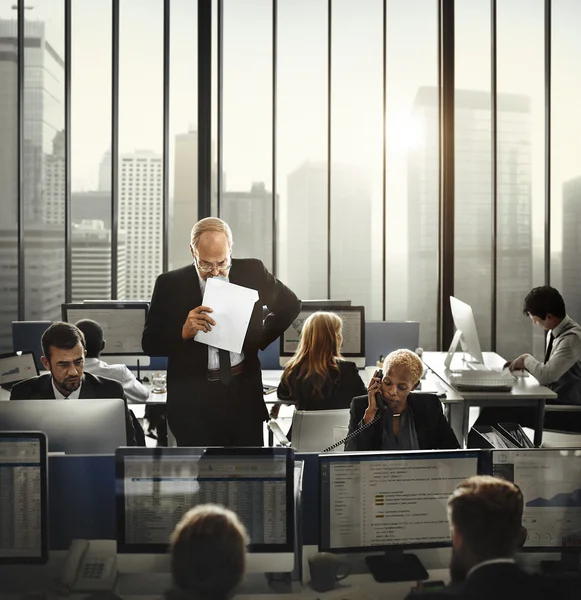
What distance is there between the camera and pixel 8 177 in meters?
6.11

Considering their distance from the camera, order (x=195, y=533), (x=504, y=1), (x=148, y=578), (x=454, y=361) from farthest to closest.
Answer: (x=504, y=1), (x=454, y=361), (x=148, y=578), (x=195, y=533)

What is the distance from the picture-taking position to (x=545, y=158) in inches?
239

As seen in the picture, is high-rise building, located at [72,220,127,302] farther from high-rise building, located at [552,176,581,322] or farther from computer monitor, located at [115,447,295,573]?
computer monitor, located at [115,447,295,573]

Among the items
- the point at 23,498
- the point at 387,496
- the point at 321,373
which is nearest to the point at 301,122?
the point at 321,373

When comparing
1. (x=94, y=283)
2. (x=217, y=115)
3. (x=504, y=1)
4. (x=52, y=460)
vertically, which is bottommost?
(x=52, y=460)

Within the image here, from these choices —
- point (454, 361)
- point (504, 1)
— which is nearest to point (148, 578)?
point (454, 361)

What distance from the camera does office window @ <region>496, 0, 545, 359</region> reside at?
6062 millimetres

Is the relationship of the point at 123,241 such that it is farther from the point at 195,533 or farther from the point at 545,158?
the point at 195,533

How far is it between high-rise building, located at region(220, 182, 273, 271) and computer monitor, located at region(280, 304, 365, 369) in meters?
1.95

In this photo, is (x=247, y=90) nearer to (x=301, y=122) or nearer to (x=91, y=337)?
(x=301, y=122)

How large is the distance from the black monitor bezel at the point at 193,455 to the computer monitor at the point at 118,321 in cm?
281

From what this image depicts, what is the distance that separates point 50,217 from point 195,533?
5036 millimetres

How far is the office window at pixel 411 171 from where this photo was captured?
6270 millimetres

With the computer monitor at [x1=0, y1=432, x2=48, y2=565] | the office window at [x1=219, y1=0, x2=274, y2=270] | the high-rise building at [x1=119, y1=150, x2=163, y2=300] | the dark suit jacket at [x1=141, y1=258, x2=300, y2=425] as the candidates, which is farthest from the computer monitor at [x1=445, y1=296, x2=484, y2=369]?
the high-rise building at [x1=119, y1=150, x2=163, y2=300]
